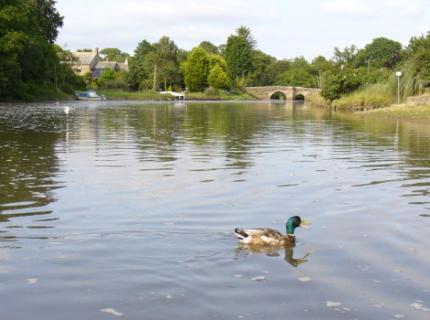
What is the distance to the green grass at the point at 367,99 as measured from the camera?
58.5 metres

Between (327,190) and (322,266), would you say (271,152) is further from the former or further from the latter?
(322,266)

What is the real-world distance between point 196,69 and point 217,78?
5.27 metres

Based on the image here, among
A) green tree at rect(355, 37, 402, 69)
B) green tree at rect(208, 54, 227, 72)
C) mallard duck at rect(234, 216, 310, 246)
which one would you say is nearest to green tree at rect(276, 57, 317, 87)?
green tree at rect(355, 37, 402, 69)

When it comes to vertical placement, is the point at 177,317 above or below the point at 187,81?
below

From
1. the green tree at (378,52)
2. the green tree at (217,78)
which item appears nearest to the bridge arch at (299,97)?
the green tree at (378,52)

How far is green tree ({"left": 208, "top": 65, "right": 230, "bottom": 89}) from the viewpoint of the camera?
14162cm

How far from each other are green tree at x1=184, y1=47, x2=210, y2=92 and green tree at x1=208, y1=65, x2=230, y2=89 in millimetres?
2230

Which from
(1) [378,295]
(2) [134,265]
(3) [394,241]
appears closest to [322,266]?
(1) [378,295]

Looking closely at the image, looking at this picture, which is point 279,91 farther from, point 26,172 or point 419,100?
point 26,172

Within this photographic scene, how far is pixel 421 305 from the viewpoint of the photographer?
24.8 ft

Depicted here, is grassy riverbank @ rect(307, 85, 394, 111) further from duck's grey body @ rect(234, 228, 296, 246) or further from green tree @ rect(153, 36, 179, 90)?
green tree @ rect(153, 36, 179, 90)

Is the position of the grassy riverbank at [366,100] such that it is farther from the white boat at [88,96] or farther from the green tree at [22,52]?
the white boat at [88,96]

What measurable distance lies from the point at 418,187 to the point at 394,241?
5.64m

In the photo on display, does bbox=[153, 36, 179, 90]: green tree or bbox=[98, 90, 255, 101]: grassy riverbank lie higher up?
bbox=[153, 36, 179, 90]: green tree
